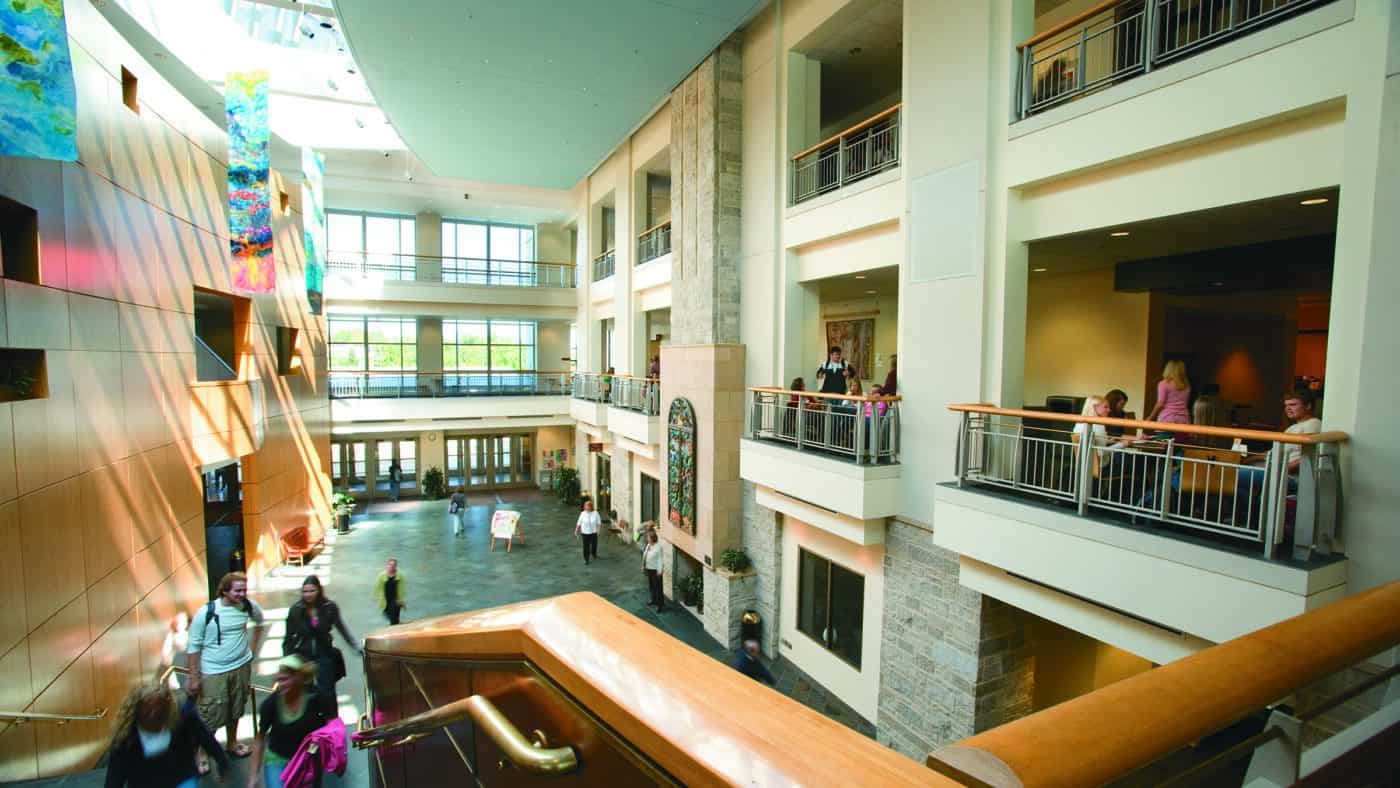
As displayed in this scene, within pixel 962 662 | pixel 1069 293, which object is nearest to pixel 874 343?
pixel 1069 293

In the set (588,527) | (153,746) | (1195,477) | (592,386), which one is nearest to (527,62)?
(588,527)

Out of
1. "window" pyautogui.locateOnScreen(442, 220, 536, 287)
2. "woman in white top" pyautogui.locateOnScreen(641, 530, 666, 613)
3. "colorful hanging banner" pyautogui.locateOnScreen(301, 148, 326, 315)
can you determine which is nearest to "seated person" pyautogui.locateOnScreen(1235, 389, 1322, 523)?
"woman in white top" pyautogui.locateOnScreen(641, 530, 666, 613)

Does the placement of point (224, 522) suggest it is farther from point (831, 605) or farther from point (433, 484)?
point (831, 605)

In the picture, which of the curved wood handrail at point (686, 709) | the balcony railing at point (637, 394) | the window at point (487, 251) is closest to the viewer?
the curved wood handrail at point (686, 709)

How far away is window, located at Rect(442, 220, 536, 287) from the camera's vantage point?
24141 millimetres

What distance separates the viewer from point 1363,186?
410 cm

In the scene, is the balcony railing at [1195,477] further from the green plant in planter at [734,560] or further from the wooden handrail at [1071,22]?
the green plant in planter at [734,560]

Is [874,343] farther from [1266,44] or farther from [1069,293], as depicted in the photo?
[1266,44]

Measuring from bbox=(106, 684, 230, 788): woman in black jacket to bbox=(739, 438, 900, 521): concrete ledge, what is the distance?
20.8 feet

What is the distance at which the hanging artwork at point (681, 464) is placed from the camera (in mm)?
11539

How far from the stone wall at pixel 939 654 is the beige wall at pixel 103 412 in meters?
8.57

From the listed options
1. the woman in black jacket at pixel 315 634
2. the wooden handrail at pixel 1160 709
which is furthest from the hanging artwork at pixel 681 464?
the wooden handrail at pixel 1160 709

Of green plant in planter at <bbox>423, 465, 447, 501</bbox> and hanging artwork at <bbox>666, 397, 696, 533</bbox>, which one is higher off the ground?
hanging artwork at <bbox>666, 397, 696, 533</bbox>

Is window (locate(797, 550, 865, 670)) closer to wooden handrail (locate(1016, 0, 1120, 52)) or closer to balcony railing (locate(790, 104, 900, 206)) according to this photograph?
balcony railing (locate(790, 104, 900, 206))
